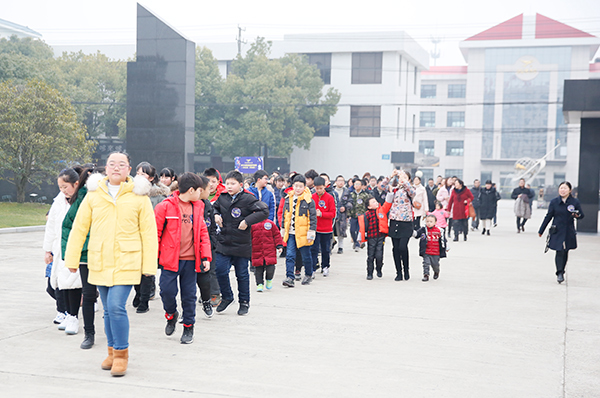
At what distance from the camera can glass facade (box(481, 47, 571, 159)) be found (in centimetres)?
8169

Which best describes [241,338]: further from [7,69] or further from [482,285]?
[7,69]

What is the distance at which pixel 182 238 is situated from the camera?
6.02 m

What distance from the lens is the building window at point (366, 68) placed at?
5134 cm

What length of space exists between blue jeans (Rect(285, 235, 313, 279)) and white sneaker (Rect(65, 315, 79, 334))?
3740 mm

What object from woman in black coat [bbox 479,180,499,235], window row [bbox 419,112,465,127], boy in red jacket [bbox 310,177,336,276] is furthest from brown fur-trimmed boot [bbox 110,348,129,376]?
window row [bbox 419,112,465,127]

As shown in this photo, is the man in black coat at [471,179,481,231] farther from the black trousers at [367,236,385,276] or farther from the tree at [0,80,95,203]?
the tree at [0,80,95,203]

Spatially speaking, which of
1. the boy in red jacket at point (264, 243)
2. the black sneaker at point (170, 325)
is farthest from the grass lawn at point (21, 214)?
the black sneaker at point (170, 325)

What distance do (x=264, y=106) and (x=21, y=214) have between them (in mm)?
25444

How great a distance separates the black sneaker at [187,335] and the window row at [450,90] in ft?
275

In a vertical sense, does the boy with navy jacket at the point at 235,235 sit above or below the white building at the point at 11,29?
below

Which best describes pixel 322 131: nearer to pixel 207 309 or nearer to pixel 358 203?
pixel 358 203

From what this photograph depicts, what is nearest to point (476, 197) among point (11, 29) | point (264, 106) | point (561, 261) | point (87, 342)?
point (561, 261)

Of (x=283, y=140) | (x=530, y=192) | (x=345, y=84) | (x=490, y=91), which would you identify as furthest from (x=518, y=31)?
(x=530, y=192)

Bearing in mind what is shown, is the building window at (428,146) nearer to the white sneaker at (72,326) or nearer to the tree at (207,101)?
the tree at (207,101)
